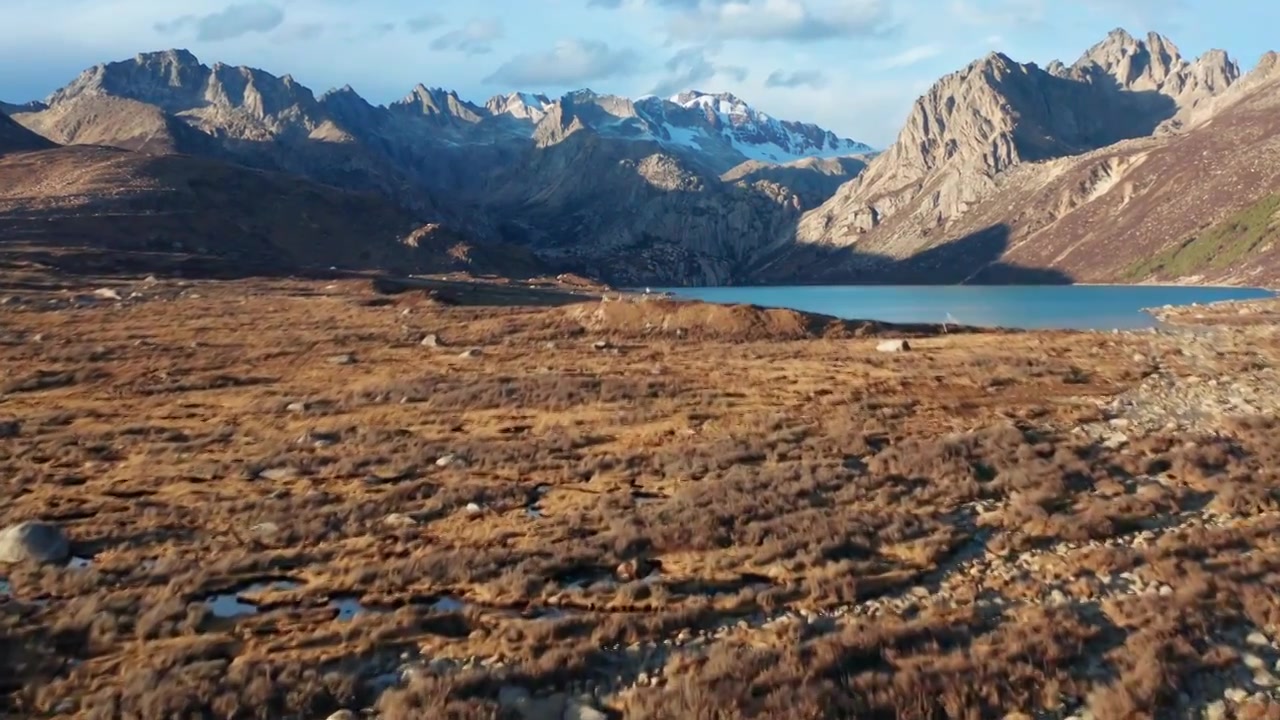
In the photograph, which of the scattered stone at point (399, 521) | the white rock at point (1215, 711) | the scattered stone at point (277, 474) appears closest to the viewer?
the white rock at point (1215, 711)

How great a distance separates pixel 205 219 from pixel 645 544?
112 metres

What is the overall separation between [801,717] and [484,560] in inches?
240

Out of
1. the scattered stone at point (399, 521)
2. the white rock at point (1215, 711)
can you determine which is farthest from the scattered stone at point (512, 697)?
the white rock at point (1215, 711)

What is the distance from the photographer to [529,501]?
17141 mm

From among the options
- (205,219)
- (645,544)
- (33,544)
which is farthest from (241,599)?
(205,219)

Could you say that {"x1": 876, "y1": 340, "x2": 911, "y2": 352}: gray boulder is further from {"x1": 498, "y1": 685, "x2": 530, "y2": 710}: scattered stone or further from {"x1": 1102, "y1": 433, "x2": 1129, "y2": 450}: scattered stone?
{"x1": 498, "y1": 685, "x2": 530, "y2": 710}: scattered stone

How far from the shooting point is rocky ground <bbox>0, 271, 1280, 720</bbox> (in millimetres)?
9609

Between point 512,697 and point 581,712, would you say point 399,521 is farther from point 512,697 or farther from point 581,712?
point 581,712

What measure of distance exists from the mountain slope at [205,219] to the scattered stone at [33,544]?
2906 inches

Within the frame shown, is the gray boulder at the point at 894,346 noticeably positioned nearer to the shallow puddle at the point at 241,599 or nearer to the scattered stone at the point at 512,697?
the shallow puddle at the point at 241,599

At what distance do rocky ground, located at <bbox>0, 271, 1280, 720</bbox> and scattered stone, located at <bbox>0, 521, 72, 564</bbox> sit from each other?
73 millimetres

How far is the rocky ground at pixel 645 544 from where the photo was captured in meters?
9.61

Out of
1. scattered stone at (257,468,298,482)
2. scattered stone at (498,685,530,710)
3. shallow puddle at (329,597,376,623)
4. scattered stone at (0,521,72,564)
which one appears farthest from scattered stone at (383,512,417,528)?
scattered stone at (498,685,530,710)

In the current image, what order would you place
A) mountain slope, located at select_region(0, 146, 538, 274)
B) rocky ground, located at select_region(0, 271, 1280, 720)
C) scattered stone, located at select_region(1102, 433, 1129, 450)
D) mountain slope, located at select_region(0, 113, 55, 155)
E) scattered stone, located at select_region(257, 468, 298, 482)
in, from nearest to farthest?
rocky ground, located at select_region(0, 271, 1280, 720), scattered stone, located at select_region(257, 468, 298, 482), scattered stone, located at select_region(1102, 433, 1129, 450), mountain slope, located at select_region(0, 146, 538, 274), mountain slope, located at select_region(0, 113, 55, 155)
